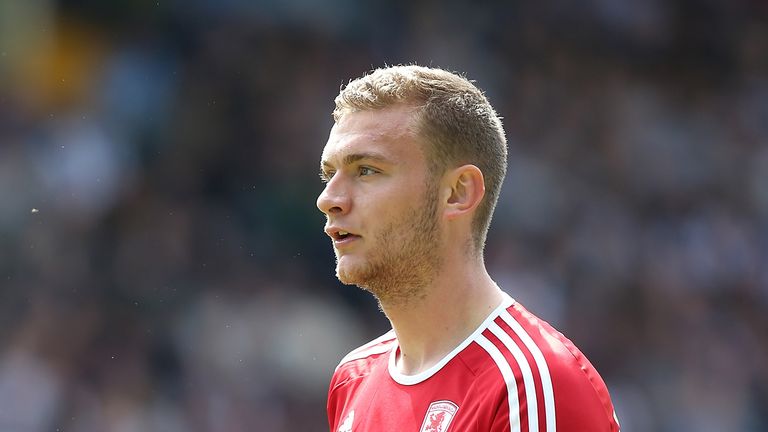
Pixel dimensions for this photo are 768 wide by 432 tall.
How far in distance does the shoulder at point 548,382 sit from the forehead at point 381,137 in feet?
2.01

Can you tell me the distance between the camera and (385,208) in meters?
3.33

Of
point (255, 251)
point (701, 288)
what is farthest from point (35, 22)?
point (701, 288)

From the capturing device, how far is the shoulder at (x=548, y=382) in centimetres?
296

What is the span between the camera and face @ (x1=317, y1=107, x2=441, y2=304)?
132 inches

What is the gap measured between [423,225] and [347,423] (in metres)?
0.73

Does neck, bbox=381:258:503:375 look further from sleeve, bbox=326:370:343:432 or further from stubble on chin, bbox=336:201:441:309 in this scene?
sleeve, bbox=326:370:343:432

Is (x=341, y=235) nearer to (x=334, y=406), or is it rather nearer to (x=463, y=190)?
(x=463, y=190)

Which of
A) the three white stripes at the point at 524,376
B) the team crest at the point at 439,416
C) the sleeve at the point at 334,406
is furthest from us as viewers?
the sleeve at the point at 334,406

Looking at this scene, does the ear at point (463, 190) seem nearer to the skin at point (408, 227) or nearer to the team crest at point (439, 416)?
the skin at point (408, 227)

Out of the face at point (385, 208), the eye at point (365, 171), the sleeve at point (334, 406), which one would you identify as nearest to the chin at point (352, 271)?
the face at point (385, 208)

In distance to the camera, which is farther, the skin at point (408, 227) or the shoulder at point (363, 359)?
the shoulder at point (363, 359)

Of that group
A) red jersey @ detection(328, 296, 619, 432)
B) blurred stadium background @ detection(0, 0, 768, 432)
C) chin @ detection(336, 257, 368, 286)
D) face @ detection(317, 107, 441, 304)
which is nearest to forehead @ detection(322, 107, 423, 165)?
face @ detection(317, 107, 441, 304)

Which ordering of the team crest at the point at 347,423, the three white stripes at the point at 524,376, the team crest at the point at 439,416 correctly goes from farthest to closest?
the team crest at the point at 347,423 < the team crest at the point at 439,416 < the three white stripes at the point at 524,376

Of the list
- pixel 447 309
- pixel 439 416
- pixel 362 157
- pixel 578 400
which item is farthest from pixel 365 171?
pixel 578 400
